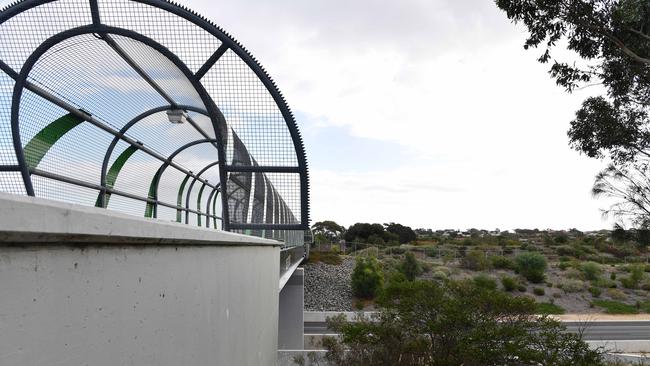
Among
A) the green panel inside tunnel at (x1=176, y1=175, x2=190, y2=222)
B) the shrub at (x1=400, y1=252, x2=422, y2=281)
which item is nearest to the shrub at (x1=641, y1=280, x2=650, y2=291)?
the shrub at (x1=400, y1=252, x2=422, y2=281)

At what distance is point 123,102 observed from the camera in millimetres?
9234

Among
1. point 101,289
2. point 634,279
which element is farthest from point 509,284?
point 101,289

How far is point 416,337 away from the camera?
10820mm

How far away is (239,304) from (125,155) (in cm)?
654

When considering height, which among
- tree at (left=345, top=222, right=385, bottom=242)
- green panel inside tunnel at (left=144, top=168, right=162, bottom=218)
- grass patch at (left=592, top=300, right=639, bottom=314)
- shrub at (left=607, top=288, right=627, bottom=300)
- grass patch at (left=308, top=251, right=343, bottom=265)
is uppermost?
tree at (left=345, top=222, right=385, bottom=242)

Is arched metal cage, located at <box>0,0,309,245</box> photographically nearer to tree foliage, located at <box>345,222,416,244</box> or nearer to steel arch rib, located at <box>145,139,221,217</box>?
steel arch rib, located at <box>145,139,221,217</box>

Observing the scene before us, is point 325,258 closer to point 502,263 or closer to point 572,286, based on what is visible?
point 502,263

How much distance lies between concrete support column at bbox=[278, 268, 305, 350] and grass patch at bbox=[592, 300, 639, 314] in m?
24.2

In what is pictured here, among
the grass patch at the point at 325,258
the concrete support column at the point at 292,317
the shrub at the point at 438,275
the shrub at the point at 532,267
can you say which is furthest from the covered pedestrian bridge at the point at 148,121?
the shrub at the point at 532,267

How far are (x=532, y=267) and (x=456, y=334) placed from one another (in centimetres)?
3363

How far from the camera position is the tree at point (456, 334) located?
9.53m

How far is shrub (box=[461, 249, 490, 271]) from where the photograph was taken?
44656mm

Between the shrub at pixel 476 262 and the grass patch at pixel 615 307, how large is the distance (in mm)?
9453

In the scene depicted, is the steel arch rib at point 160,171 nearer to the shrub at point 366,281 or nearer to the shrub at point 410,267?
the shrub at point 366,281
